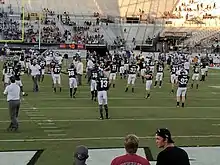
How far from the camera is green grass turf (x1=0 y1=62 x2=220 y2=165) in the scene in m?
10.9

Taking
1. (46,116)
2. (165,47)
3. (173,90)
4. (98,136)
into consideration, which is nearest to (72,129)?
(98,136)

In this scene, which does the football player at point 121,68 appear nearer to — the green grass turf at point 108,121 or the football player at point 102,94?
the green grass turf at point 108,121

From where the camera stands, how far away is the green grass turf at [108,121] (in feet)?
35.8

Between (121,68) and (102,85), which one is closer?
(102,85)

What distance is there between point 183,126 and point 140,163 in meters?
8.61

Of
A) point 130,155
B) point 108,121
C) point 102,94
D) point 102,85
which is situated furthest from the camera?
point 102,85

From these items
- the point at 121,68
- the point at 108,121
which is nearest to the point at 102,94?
the point at 108,121

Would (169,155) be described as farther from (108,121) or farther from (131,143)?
(108,121)

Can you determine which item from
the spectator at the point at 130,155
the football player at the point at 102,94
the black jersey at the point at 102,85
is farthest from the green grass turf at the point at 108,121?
the spectator at the point at 130,155

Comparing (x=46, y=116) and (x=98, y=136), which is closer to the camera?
(x=98, y=136)

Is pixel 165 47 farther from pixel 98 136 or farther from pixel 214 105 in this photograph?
pixel 98 136

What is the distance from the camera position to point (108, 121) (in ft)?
46.0

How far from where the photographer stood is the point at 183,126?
1336 cm

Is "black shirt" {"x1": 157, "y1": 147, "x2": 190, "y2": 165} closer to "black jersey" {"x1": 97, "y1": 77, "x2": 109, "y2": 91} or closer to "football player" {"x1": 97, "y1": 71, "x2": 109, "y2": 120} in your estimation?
"football player" {"x1": 97, "y1": 71, "x2": 109, "y2": 120}
